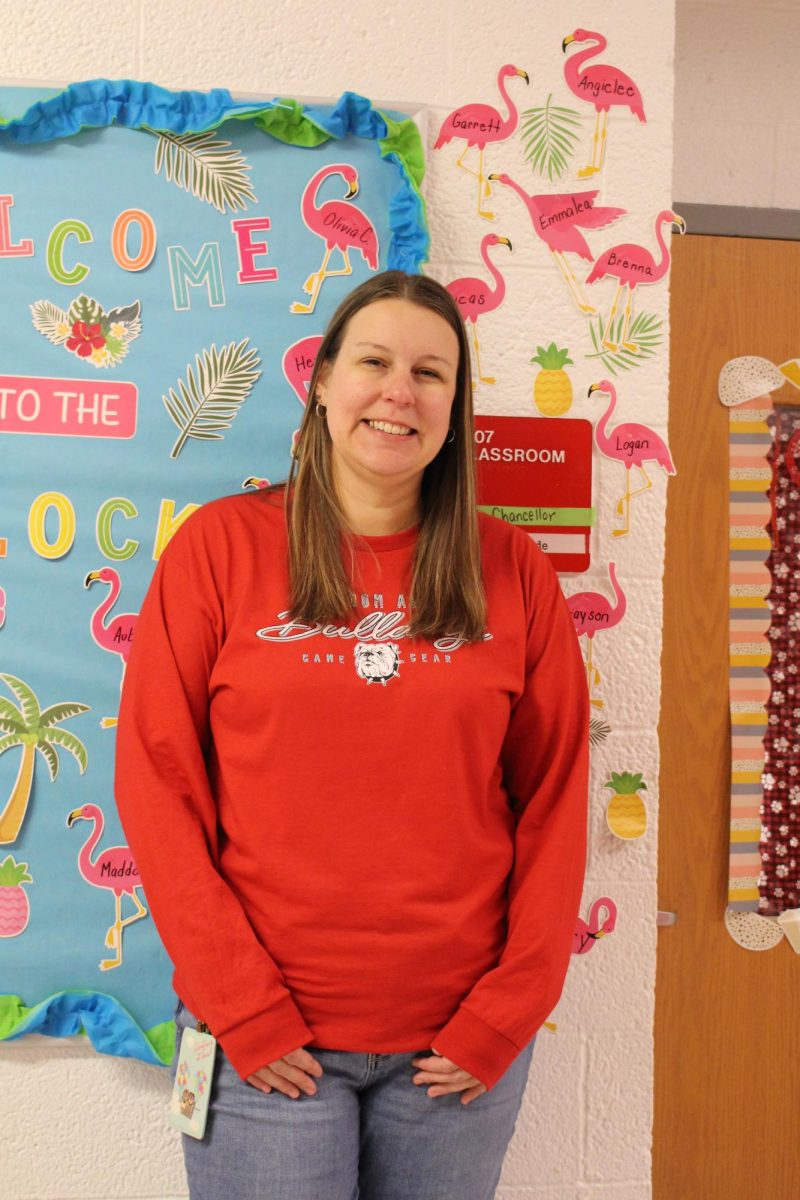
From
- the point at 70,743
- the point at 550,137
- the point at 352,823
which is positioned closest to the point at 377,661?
the point at 352,823

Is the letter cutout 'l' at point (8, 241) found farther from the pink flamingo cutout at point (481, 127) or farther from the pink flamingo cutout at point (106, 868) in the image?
the pink flamingo cutout at point (106, 868)

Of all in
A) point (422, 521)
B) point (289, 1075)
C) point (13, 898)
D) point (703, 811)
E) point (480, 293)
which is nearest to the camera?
point (289, 1075)

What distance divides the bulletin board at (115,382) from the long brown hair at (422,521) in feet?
0.85

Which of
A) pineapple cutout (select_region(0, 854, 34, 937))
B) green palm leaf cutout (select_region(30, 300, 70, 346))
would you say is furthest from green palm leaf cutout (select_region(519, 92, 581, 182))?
pineapple cutout (select_region(0, 854, 34, 937))

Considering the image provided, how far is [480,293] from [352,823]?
876 mm

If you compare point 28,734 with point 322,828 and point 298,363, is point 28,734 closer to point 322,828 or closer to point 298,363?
point 322,828

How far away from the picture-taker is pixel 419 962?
1.06 m

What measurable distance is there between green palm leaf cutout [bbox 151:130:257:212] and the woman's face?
Result: 411 millimetres

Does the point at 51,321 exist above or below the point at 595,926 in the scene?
above

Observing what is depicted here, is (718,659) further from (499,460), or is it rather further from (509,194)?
(509,194)

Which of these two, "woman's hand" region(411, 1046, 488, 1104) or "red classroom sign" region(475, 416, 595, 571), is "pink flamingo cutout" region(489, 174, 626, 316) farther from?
"woman's hand" region(411, 1046, 488, 1104)

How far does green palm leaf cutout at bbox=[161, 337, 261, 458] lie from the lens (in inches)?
55.4

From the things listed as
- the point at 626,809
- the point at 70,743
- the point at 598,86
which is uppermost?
the point at 598,86

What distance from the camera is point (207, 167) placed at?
1.40 m
